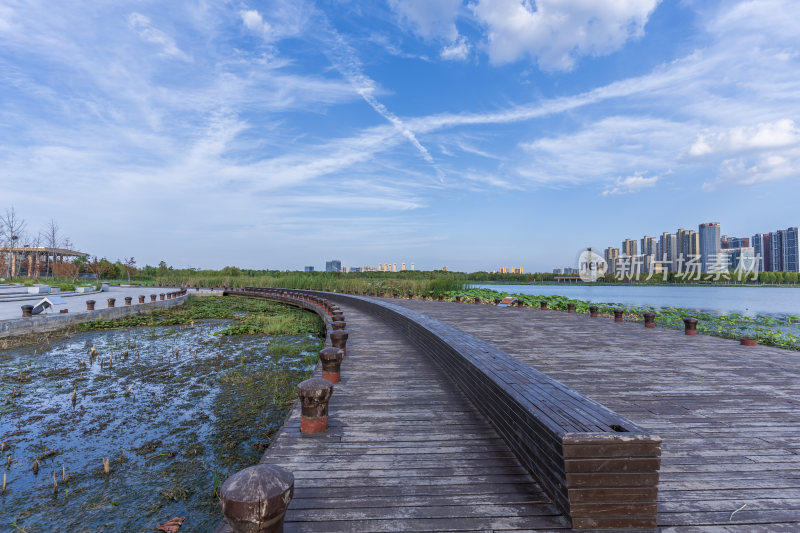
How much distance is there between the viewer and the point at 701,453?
299 centimetres

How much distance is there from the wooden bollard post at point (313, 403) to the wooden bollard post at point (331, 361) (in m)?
1.38

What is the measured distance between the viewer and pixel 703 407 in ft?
13.1

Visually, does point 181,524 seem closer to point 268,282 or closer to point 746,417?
point 746,417

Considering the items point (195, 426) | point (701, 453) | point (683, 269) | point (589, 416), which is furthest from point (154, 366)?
point (683, 269)

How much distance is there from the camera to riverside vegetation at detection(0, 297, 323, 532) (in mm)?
3205

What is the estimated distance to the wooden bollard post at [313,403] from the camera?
132 inches

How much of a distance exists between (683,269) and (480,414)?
102 metres

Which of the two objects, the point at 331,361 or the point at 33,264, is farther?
the point at 33,264

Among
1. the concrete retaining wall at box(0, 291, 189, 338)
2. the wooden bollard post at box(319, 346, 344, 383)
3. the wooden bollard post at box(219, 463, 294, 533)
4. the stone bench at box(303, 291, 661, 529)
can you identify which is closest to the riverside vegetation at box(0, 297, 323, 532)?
the wooden bollard post at box(319, 346, 344, 383)

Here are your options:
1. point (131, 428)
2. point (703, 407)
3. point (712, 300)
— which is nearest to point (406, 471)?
point (703, 407)

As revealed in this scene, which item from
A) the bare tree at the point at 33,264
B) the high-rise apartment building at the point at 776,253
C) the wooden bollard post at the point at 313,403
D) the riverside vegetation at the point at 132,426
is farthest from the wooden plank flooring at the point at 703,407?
the high-rise apartment building at the point at 776,253

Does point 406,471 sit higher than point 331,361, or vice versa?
point 331,361

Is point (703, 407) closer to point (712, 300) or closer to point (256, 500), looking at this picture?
point (256, 500)

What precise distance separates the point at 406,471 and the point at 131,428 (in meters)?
4.15
